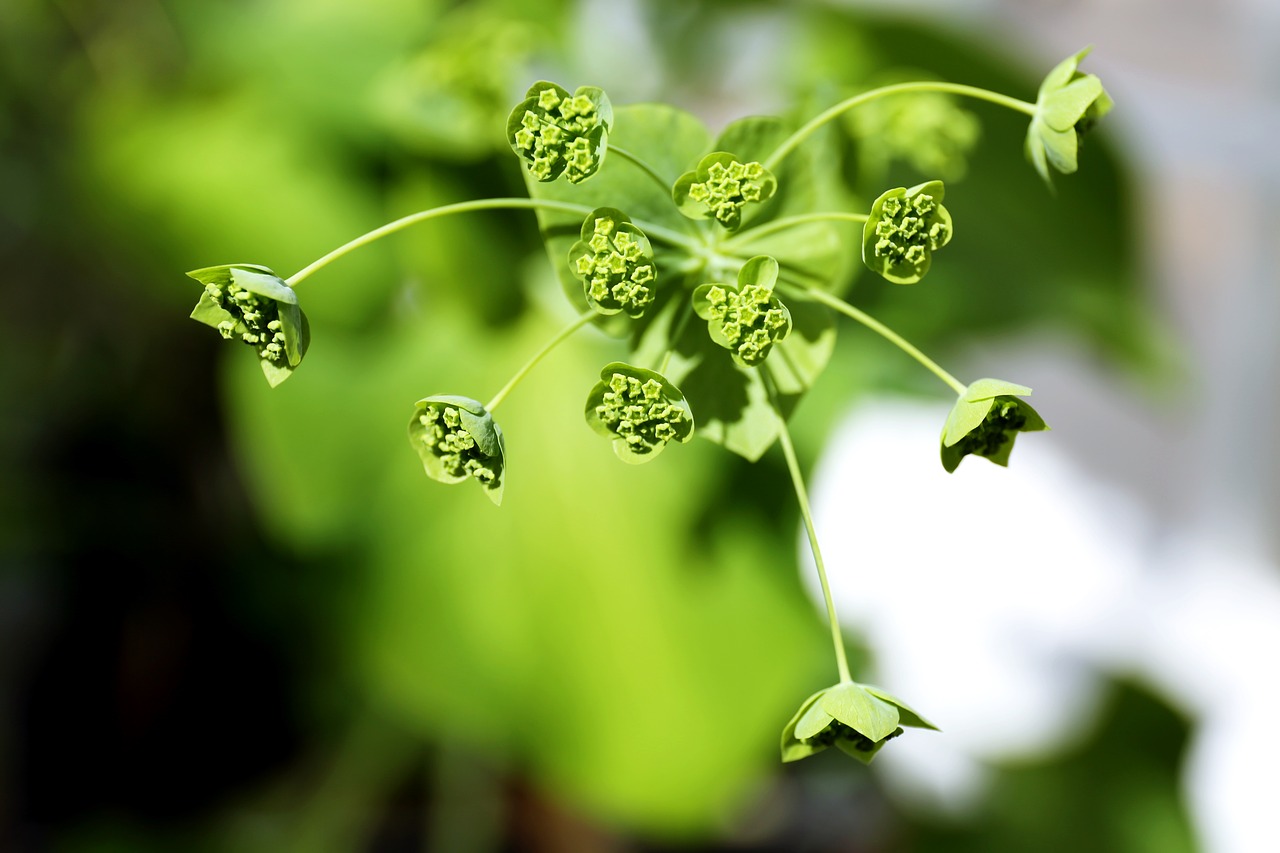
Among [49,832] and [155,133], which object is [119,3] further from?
[49,832]

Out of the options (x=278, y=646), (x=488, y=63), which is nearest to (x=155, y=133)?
(x=488, y=63)

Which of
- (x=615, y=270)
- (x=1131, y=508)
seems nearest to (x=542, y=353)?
(x=615, y=270)

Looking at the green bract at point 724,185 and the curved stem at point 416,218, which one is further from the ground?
the green bract at point 724,185

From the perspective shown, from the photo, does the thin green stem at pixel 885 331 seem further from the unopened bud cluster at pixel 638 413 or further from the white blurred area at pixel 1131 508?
the white blurred area at pixel 1131 508

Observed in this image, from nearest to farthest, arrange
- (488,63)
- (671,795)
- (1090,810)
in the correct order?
1. (488,63)
2. (671,795)
3. (1090,810)

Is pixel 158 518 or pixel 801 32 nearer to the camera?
pixel 801 32

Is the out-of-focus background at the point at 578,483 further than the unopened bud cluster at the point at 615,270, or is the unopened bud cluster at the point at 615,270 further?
the out-of-focus background at the point at 578,483

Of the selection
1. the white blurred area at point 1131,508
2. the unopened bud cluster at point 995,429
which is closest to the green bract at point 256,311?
the unopened bud cluster at point 995,429
